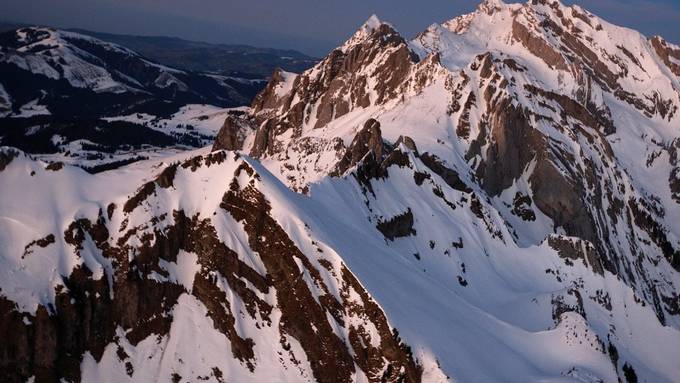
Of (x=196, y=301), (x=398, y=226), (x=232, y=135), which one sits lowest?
(x=196, y=301)

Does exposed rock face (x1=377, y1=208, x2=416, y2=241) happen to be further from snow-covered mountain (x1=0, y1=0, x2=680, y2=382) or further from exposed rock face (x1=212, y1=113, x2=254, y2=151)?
exposed rock face (x1=212, y1=113, x2=254, y2=151)

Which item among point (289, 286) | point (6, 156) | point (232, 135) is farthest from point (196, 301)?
point (232, 135)

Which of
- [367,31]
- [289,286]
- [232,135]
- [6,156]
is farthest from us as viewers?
[367,31]

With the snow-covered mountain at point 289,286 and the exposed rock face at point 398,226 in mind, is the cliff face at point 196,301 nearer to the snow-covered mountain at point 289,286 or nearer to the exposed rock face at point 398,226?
the snow-covered mountain at point 289,286

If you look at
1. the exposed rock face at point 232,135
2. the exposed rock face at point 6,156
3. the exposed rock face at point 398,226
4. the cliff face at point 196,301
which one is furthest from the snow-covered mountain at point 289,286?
the exposed rock face at point 232,135

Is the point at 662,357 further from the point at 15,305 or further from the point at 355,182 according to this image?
the point at 15,305

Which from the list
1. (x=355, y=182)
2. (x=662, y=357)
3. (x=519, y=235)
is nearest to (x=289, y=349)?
(x=355, y=182)

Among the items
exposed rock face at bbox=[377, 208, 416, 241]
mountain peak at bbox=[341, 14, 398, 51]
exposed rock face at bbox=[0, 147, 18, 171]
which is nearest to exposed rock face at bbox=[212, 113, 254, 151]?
mountain peak at bbox=[341, 14, 398, 51]

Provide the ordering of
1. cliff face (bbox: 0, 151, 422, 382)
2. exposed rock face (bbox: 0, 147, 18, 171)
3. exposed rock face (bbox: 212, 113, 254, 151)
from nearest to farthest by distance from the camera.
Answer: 1. cliff face (bbox: 0, 151, 422, 382)
2. exposed rock face (bbox: 0, 147, 18, 171)
3. exposed rock face (bbox: 212, 113, 254, 151)

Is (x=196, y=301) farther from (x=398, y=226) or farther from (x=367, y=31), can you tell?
(x=367, y=31)

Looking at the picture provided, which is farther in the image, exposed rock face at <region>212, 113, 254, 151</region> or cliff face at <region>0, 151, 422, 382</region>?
exposed rock face at <region>212, 113, 254, 151</region>

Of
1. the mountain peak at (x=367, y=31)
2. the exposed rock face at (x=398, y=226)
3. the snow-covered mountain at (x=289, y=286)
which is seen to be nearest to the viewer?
the snow-covered mountain at (x=289, y=286)

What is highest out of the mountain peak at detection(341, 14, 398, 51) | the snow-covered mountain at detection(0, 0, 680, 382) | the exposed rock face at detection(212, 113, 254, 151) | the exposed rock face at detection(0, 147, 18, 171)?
the mountain peak at detection(341, 14, 398, 51)
